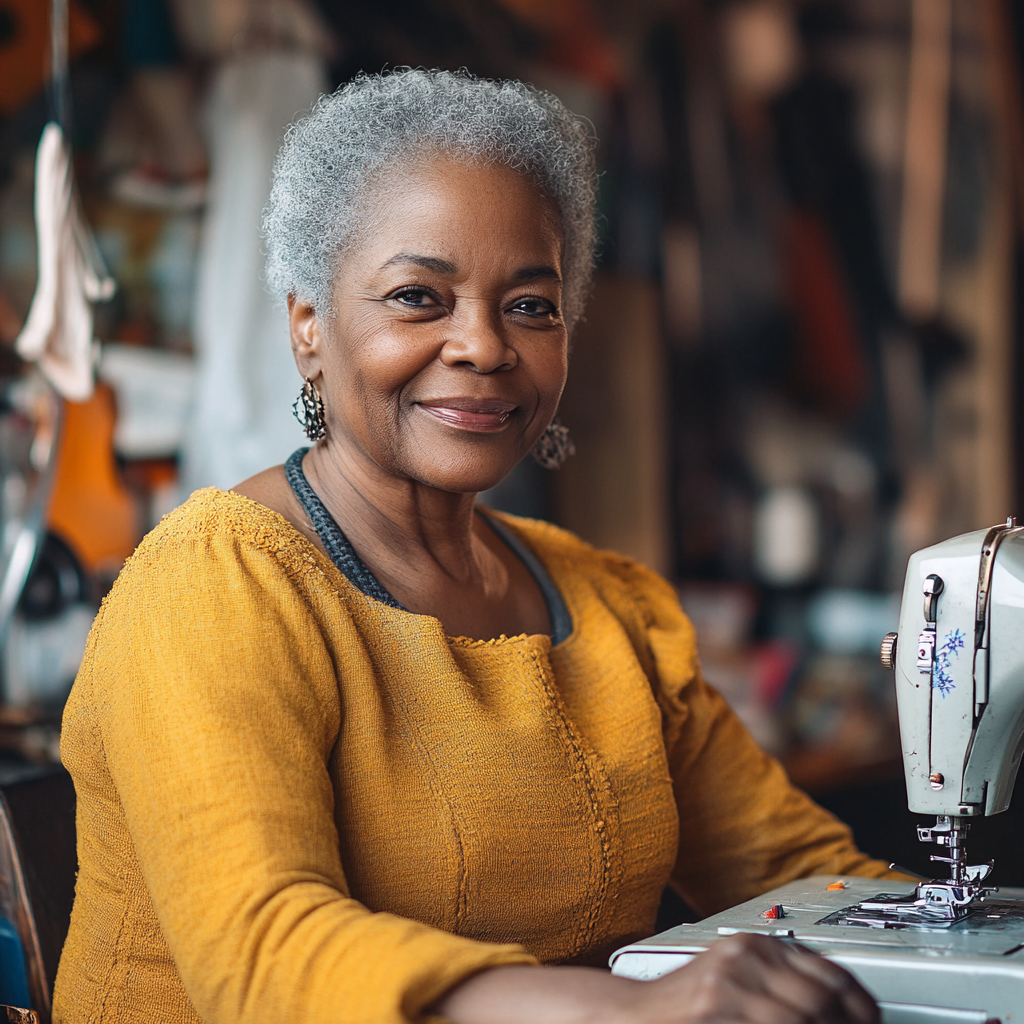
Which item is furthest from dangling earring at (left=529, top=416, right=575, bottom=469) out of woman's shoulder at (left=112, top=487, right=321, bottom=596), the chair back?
the chair back

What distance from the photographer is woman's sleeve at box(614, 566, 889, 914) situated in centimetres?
153

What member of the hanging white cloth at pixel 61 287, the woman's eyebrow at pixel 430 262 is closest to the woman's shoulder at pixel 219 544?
the woman's eyebrow at pixel 430 262

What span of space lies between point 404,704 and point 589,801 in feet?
0.76

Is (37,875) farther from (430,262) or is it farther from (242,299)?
(242,299)

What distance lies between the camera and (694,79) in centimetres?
349

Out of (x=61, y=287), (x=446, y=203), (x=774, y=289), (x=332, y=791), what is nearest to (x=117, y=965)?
(x=332, y=791)

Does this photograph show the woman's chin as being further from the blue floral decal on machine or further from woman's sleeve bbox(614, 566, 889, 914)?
the blue floral decal on machine

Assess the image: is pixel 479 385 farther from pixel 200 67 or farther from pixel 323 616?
pixel 200 67

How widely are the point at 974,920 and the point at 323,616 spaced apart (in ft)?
2.09

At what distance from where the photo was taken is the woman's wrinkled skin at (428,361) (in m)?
1.22

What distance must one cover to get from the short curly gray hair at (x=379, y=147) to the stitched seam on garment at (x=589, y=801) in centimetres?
49

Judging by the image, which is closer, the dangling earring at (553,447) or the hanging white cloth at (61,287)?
the dangling earring at (553,447)

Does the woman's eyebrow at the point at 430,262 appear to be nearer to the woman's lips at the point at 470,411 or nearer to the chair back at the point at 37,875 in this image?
the woman's lips at the point at 470,411

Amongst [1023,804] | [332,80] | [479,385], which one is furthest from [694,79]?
[479,385]
